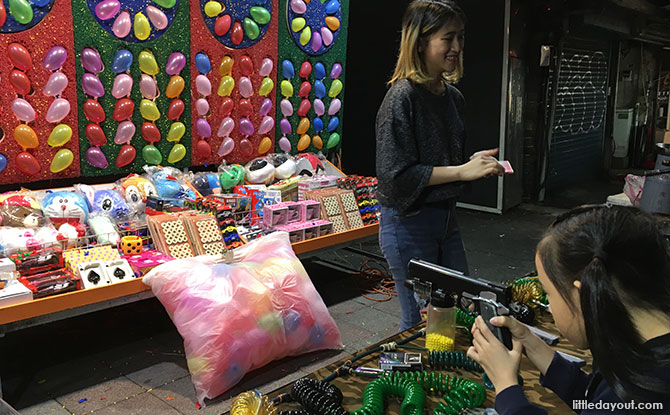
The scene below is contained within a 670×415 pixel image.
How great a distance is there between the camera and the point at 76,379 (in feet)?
10.1

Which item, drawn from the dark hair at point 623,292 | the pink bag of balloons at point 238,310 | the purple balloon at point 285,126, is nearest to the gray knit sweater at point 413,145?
the dark hair at point 623,292

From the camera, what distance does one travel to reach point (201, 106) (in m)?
4.21

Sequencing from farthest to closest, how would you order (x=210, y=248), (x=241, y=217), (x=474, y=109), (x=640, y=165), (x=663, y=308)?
1. (x=640, y=165)
2. (x=474, y=109)
3. (x=241, y=217)
4. (x=210, y=248)
5. (x=663, y=308)

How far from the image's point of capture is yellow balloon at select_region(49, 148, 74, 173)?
140 inches

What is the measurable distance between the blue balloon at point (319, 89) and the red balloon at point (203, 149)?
1.18 meters

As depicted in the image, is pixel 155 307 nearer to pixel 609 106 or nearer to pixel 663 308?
pixel 663 308

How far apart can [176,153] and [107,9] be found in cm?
107

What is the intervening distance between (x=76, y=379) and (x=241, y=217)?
1.46 metres

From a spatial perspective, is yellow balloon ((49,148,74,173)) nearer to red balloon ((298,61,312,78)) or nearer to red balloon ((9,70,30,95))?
red balloon ((9,70,30,95))

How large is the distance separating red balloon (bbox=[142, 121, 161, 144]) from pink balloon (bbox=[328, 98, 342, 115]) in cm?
173

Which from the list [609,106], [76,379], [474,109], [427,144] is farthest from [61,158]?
[609,106]

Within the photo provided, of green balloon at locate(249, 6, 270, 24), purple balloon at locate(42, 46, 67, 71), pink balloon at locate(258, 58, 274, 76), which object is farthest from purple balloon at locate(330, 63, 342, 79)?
purple balloon at locate(42, 46, 67, 71)

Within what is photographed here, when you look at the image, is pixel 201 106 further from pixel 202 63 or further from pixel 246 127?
pixel 246 127

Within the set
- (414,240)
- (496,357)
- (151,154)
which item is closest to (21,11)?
(151,154)
